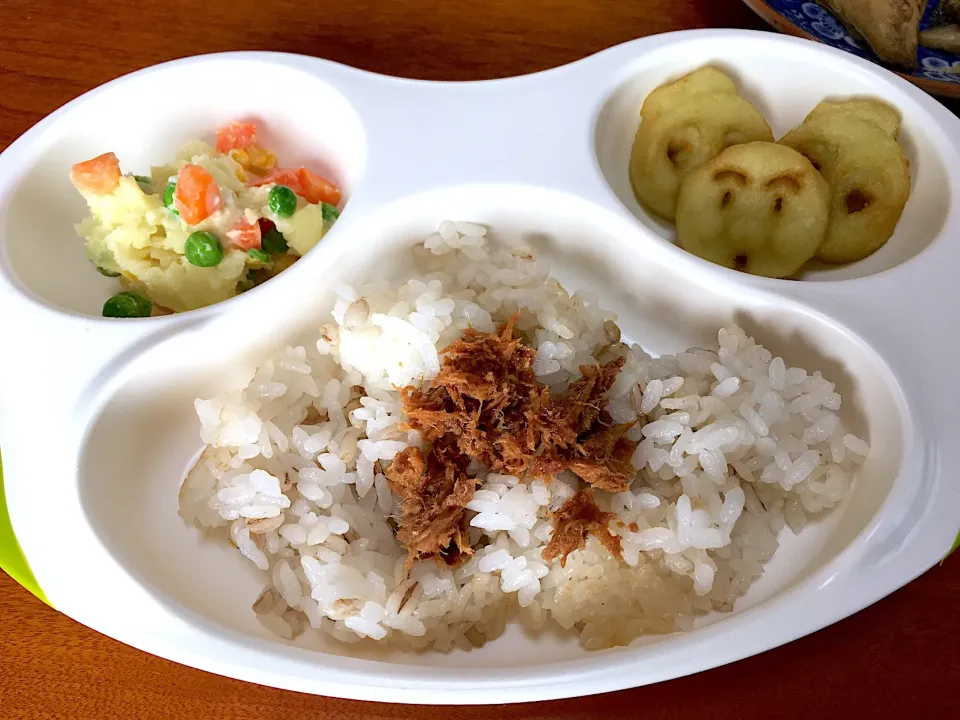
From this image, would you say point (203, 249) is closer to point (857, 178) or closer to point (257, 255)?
point (257, 255)

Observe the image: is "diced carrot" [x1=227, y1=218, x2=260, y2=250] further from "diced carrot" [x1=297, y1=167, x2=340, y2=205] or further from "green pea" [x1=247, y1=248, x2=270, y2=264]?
"diced carrot" [x1=297, y1=167, x2=340, y2=205]

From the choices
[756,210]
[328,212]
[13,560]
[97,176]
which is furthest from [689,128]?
[13,560]

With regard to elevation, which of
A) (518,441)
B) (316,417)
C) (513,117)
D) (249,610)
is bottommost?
(249,610)

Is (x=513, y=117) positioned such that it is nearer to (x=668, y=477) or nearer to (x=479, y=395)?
(x=479, y=395)

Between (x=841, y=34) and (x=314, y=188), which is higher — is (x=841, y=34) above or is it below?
above

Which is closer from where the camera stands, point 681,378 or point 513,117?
point 681,378

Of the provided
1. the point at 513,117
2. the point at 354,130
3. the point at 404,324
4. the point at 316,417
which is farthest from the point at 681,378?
the point at 354,130
